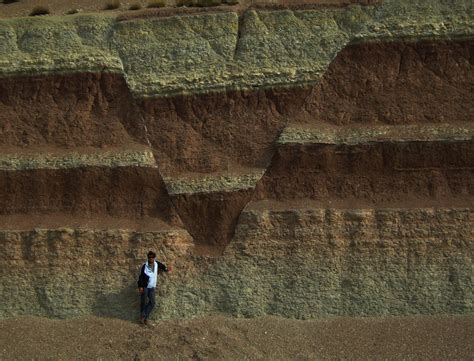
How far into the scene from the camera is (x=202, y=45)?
16.1 metres

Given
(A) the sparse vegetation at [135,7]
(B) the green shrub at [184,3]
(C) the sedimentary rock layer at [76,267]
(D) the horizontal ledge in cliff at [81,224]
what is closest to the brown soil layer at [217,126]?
(D) the horizontal ledge in cliff at [81,224]

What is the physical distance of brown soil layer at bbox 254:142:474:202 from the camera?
1445 centimetres

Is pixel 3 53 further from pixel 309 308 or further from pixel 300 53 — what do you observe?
pixel 309 308

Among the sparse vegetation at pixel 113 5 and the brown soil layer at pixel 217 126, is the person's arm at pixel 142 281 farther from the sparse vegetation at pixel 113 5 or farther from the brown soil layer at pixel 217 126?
the sparse vegetation at pixel 113 5

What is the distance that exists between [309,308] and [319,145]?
3.70 metres

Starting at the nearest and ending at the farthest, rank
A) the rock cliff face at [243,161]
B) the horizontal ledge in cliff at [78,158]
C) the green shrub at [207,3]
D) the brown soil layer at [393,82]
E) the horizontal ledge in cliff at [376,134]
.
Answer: the rock cliff face at [243,161] → the horizontal ledge in cliff at [376,134] → the horizontal ledge in cliff at [78,158] → the brown soil layer at [393,82] → the green shrub at [207,3]

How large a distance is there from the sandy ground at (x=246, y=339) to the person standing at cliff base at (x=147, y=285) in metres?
0.36

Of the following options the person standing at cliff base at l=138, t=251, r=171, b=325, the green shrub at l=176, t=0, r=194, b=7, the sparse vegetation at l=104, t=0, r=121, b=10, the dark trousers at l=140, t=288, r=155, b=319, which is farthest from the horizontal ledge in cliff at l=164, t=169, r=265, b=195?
the sparse vegetation at l=104, t=0, r=121, b=10

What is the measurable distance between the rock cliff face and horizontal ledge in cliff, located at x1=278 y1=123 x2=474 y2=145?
41mm

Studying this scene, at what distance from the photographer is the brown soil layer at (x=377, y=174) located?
14.5m

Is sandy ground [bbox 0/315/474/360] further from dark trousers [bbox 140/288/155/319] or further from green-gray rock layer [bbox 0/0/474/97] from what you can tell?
green-gray rock layer [bbox 0/0/474/97]

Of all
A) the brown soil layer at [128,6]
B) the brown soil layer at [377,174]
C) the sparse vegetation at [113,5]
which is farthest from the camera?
the sparse vegetation at [113,5]

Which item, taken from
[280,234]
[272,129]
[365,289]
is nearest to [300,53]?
[272,129]

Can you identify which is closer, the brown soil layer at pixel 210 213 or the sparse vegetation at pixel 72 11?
the brown soil layer at pixel 210 213
